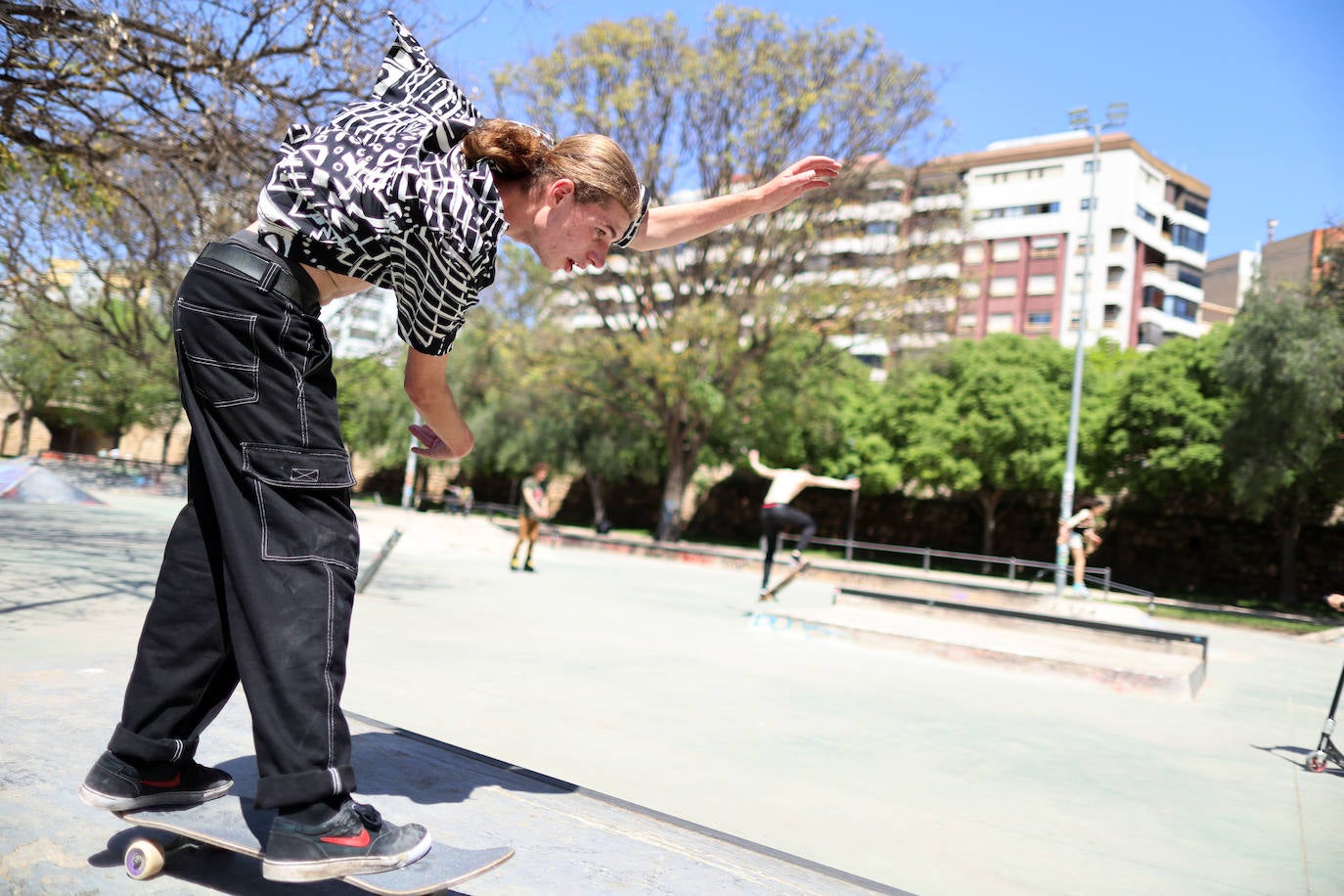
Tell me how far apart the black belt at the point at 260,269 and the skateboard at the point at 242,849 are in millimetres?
1019

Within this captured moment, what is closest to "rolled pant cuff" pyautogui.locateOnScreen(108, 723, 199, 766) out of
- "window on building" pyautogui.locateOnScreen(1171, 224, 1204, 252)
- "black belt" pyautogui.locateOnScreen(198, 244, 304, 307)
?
"black belt" pyautogui.locateOnScreen(198, 244, 304, 307)

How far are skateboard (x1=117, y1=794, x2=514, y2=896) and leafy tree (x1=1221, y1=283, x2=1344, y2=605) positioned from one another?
25174mm

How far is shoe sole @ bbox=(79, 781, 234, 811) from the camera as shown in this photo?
192 cm

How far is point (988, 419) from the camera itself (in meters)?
32.0

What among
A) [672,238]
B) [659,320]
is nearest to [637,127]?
[659,320]


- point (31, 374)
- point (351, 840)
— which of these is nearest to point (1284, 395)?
point (351, 840)

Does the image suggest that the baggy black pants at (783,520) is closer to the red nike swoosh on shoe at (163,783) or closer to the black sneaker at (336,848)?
the red nike swoosh on shoe at (163,783)

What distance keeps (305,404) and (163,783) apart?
36.2 inches

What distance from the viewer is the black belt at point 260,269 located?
6.02ft

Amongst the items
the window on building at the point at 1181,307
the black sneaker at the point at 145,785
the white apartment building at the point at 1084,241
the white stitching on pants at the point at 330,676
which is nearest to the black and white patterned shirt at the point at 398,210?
the white stitching on pants at the point at 330,676

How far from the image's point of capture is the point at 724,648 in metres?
→ 7.64

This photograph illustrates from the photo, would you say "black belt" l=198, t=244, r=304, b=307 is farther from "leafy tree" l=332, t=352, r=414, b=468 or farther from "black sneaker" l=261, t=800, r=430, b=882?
"leafy tree" l=332, t=352, r=414, b=468

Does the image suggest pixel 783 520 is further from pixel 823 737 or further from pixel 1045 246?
pixel 1045 246

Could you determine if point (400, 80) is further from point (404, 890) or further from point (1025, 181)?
point (1025, 181)
